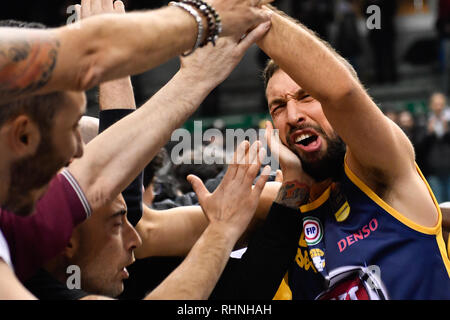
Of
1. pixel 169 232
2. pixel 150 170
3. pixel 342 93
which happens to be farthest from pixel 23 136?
pixel 150 170

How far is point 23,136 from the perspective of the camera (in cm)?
169

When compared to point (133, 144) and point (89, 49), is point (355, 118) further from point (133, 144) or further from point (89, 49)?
point (89, 49)

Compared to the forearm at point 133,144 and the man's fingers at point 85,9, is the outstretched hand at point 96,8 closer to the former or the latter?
the man's fingers at point 85,9

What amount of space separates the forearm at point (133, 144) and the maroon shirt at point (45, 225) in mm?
84

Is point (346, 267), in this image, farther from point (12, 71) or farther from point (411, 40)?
point (411, 40)

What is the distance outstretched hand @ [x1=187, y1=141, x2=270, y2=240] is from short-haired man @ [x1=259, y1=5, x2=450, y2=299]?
1.00 ft

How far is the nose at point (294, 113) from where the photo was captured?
2.62 meters

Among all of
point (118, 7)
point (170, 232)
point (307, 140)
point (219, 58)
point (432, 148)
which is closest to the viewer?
point (219, 58)

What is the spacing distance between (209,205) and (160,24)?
0.82 meters

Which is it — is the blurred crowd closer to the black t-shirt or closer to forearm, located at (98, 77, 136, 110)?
forearm, located at (98, 77, 136, 110)

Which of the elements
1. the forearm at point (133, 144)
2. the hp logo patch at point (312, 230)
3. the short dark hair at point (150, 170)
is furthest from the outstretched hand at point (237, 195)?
the short dark hair at point (150, 170)

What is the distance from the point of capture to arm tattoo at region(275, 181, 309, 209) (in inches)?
102

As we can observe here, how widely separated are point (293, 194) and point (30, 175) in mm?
1205
